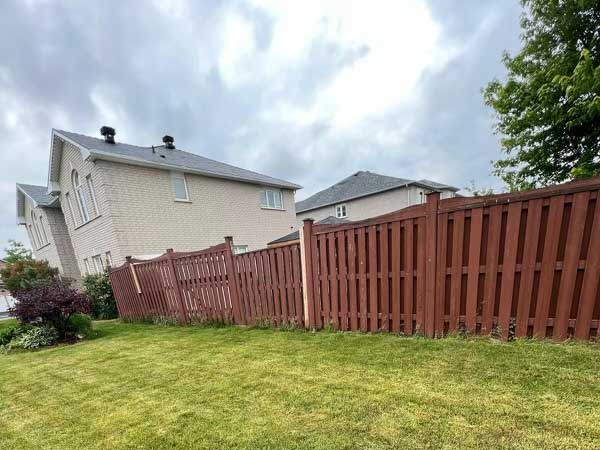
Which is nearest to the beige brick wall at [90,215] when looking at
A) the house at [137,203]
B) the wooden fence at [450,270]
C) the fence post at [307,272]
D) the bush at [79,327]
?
the house at [137,203]

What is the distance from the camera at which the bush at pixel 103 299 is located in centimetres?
989

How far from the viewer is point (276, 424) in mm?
1931

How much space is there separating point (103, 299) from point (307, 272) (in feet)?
32.9

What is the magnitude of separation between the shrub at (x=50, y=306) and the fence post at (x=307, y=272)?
5625mm

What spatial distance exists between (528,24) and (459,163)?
63.2 feet

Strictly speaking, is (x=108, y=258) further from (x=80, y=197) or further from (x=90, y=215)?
(x=80, y=197)

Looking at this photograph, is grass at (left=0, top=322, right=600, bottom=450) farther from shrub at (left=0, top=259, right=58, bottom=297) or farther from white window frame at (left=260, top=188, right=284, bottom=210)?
shrub at (left=0, top=259, right=58, bottom=297)

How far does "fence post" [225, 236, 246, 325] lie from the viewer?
17.3 ft

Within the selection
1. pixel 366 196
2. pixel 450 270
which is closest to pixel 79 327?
pixel 450 270

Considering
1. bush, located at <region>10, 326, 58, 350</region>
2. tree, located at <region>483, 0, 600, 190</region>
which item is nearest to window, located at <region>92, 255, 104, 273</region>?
bush, located at <region>10, 326, 58, 350</region>

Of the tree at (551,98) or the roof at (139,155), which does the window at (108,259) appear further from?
the tree at (551,98)

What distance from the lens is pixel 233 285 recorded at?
209 inches

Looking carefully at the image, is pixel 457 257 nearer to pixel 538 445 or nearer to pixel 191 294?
pixel 538 445

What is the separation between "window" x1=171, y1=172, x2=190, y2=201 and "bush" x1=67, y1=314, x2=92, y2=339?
649 cm
